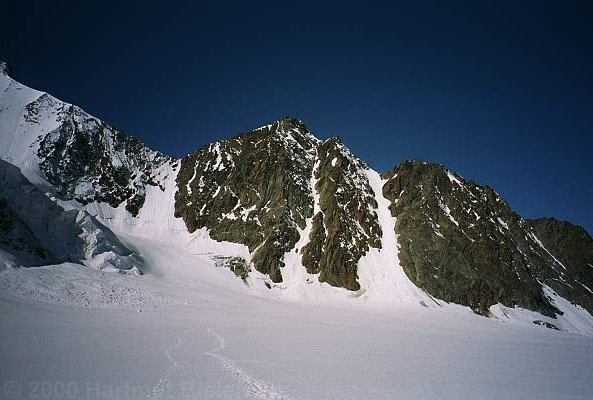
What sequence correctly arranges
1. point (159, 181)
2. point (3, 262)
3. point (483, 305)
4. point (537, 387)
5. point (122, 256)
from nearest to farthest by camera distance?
point (537, 387), point (3, 262), point (122, 256), point (483, 305), point (159, 181)

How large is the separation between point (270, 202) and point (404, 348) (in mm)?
53933

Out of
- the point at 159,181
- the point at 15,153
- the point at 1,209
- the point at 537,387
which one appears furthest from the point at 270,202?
the point at 537,387

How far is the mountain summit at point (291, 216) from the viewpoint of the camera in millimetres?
61125

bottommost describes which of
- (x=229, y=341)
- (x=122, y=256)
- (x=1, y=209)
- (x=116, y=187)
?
(x=229, y=341)

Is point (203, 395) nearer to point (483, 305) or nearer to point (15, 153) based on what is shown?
point (483, 305)

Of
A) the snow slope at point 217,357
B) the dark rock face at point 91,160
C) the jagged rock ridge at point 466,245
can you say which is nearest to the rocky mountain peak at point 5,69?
the dark rock face at point 91,160

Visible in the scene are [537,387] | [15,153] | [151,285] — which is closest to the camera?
[537,387]

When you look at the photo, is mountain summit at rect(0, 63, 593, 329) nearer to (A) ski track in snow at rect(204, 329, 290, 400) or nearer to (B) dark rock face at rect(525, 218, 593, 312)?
(B) dark rock face at rect(525, 218, 593, 312)

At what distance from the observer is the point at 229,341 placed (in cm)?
2172

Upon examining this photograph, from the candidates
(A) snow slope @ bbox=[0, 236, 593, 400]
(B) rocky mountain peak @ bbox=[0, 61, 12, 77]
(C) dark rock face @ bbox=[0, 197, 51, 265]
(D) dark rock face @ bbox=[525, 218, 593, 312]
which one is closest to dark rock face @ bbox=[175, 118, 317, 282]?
(A) snow slope @ bbox=[0, 236, 593, 400]

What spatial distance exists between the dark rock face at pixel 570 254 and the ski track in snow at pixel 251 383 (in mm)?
85320

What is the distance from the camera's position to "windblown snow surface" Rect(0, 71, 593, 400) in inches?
493

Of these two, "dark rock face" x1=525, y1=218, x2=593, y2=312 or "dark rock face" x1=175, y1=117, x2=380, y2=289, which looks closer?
"dark rock face" x1=175, y1=117, x2=380, y2=289

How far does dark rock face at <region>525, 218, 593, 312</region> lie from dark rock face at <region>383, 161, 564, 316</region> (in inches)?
126
